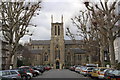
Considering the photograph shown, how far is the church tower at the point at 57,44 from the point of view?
106 metres

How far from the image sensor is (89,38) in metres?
45.7

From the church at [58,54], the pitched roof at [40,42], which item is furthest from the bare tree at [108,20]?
the pitched roof at [40,42]

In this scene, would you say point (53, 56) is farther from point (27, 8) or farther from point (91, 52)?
point (27, 8)

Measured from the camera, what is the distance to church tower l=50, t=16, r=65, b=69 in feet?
348

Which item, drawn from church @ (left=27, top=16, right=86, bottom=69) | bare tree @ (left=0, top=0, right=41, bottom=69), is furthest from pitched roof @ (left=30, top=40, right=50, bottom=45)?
bare tree @ (left=0, top=0, right=41, bottom=69)

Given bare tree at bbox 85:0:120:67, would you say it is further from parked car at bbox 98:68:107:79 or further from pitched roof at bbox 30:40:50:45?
pitched roof at bbox 30:40:50:45

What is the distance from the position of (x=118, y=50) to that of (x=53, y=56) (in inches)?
2105

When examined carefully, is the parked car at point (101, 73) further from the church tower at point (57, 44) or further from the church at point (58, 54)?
the church tower at point (57, 44)

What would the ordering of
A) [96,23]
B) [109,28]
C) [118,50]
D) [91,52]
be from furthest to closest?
1. [118,50]
2. [91,52]
3. [96,23]
4. [109,28]

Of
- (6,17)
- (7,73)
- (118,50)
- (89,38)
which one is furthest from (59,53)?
(7,73)

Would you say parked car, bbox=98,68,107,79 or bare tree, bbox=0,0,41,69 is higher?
bare tree, bbox=0,0,41,69

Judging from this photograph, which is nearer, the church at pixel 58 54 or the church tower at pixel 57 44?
the church at pixel 58 54

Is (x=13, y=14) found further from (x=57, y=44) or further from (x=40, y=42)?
(x=40, y=42)

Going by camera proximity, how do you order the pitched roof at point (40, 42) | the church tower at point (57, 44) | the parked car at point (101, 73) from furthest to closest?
the pitched roof at point (40, 42) → the church tower at point (57, 44) → the parked car at point (101, 73)
